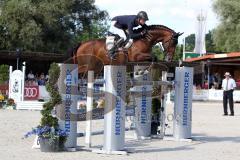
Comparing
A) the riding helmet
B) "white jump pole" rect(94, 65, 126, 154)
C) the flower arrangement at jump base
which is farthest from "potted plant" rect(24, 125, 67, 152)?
the riding helmet

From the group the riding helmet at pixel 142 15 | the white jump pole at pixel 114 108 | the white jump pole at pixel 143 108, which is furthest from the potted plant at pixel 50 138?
the riding helmet at pixel 142 15

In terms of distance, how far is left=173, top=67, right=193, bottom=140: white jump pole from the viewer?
11406 millimetres

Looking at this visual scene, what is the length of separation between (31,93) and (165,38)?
1329cm

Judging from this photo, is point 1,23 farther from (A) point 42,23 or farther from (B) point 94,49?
(B) point 94,49

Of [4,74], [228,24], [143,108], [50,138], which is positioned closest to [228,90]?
[143,108]

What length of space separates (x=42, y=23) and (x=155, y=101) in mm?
28702

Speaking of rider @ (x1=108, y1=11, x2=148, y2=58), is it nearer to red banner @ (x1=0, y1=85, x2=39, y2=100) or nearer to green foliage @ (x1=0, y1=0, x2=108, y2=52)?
red banner @ (x1=0, y1=85, x2=39, y2=100)

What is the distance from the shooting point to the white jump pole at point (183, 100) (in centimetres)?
1141

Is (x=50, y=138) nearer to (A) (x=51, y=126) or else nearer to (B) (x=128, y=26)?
(A) (x=51, y=126)

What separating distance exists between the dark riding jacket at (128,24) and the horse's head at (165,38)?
243 mm

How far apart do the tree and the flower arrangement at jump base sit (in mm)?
39138

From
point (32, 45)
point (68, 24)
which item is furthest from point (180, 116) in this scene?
point (68, 24)

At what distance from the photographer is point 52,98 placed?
9367mm

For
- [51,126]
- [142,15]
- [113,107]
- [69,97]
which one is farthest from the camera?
[142,15]
